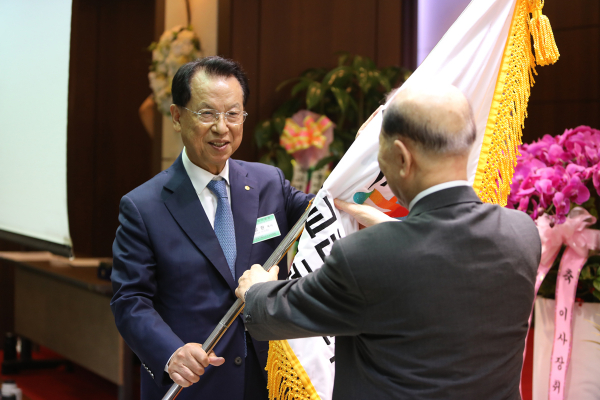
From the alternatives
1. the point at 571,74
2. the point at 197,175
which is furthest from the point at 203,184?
the point at 571,74

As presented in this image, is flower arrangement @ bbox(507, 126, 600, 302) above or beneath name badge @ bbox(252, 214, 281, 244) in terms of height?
above

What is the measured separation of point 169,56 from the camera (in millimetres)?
3588

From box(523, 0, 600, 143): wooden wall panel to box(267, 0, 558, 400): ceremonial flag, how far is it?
10.0 feet

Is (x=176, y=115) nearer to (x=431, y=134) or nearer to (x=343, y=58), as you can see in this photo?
(x=431, y=134)

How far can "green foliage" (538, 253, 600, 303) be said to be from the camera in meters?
1.62

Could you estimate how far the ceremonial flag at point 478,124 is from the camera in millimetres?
1431

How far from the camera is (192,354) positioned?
144 cm

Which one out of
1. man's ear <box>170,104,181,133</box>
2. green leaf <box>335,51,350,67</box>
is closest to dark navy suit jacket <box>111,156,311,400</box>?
man's ear <box>170,104,181,133</box>

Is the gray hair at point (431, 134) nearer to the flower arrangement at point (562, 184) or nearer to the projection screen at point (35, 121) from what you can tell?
the flower arrangement at point (562, 184)

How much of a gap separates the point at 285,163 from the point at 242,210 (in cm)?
166

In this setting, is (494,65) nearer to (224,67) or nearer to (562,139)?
(562,139)

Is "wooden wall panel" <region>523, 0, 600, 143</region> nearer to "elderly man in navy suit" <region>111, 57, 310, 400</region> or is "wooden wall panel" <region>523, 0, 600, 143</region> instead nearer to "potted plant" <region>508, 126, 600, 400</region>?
"potted plant" <region>508, 126, 600, 400</region>

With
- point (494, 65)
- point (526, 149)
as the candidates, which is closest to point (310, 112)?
point (526, 149)

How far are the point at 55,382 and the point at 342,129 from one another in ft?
8.30
